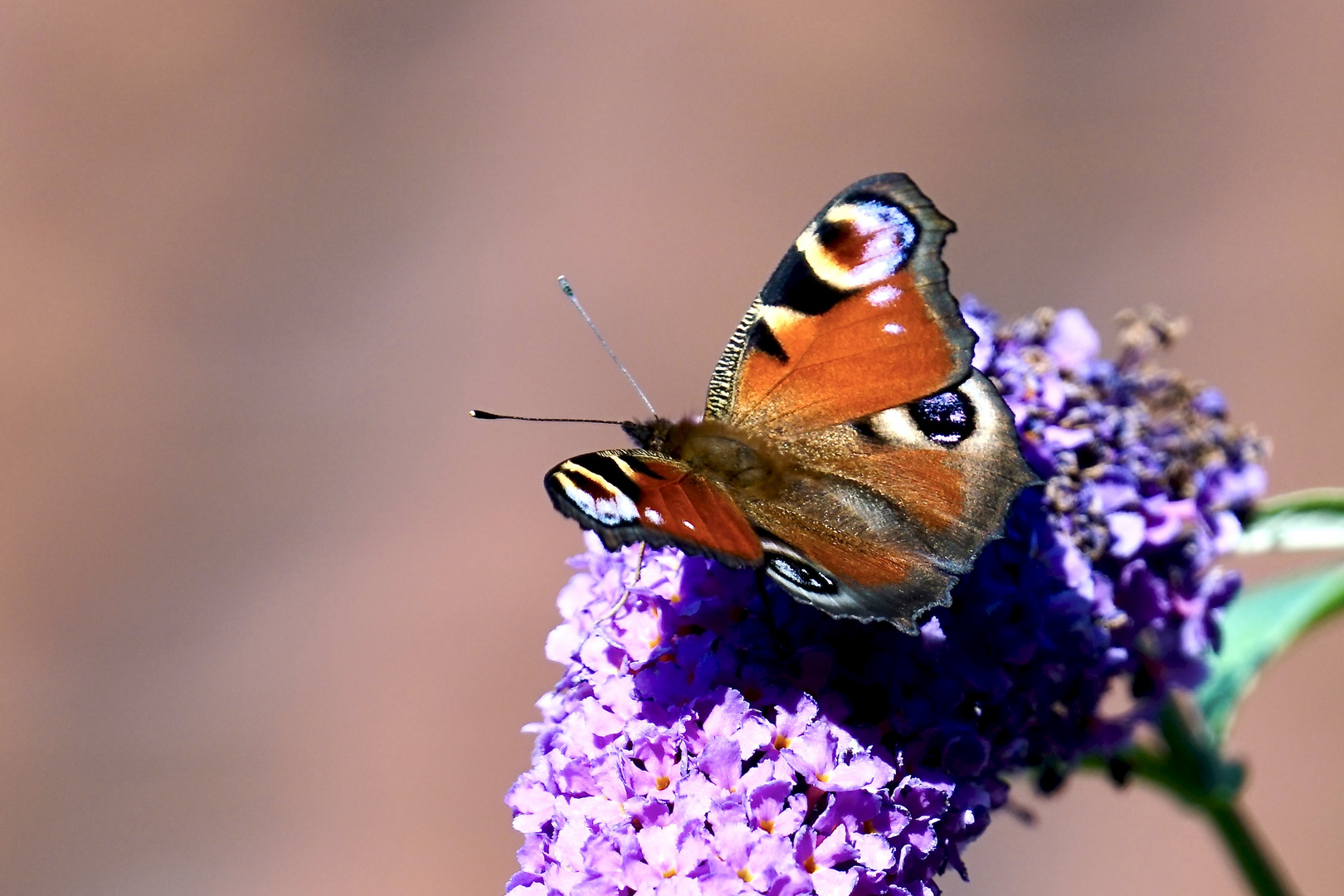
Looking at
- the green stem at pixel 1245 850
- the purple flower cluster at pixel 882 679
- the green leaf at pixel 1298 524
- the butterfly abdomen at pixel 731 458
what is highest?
the butterfly abdomen at pixel 731 458

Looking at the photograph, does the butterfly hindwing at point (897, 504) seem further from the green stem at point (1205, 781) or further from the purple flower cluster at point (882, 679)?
the green stem at point (1205, 781)

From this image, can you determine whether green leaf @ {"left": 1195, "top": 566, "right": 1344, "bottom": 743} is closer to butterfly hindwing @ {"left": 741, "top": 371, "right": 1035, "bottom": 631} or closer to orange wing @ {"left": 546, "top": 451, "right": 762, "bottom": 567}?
butterfly hindwing @ {"left": 741, "top": 371, "right": 1035, "bottom": 631}

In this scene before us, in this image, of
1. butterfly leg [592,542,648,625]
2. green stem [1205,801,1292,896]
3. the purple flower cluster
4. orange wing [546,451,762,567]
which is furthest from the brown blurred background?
orange wing [546,451,762,567]

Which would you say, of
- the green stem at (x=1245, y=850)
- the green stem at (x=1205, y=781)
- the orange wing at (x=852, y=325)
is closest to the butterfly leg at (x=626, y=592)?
the orange wing at (x=852, y=325)

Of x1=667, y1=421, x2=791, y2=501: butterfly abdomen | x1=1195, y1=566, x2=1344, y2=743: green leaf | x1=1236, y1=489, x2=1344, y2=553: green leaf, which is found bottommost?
x1=1195, y1=566, x2=1344, y2=743: green leaf

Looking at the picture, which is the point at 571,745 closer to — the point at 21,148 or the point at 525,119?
the point at 525,119
